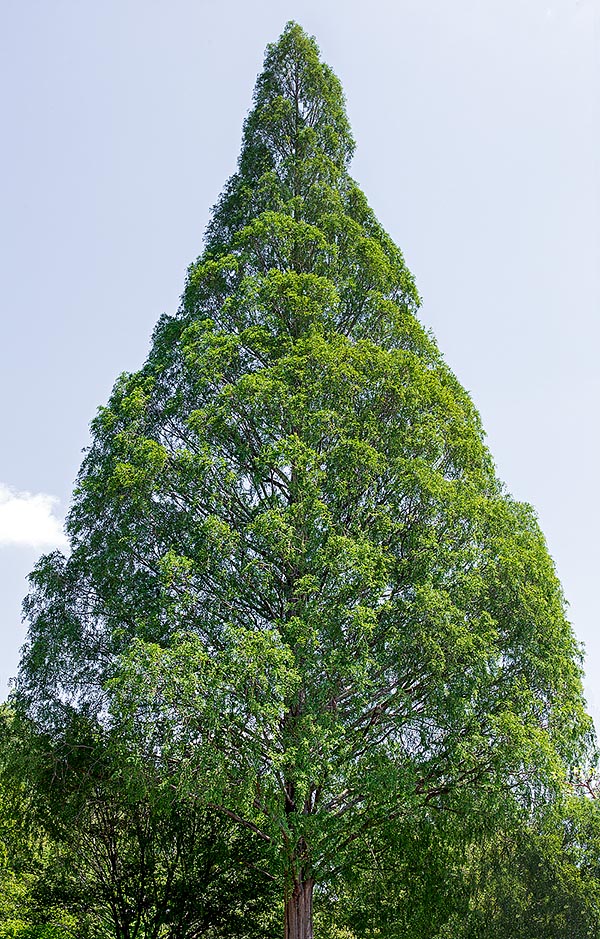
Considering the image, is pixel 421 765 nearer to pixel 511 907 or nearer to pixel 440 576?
pixel 440 576

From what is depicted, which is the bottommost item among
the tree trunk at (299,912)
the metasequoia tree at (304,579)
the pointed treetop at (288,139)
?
the tree trunk at (299,912)

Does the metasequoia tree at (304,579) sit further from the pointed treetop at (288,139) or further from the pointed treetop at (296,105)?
the pointed treetop at (296,105)

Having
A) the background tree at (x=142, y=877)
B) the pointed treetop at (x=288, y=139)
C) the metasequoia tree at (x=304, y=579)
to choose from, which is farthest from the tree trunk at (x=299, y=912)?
the pointed treetop at (x=288, y=139)

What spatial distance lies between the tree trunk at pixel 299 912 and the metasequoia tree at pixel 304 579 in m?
0.03

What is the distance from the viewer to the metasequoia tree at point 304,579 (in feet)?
26.8

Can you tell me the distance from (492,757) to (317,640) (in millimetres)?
2351

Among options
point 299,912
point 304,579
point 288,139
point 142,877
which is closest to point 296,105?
point 288,139

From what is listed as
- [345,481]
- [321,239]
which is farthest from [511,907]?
[321,239]

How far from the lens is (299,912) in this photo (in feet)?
29.8

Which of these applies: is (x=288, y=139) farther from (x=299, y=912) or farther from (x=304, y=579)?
(x=299, y=912)

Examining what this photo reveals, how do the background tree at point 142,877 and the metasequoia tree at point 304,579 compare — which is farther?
the background tree at point 142,877

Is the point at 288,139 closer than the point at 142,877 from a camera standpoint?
No

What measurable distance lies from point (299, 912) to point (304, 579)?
13.1 ft

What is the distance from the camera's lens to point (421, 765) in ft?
29.0
